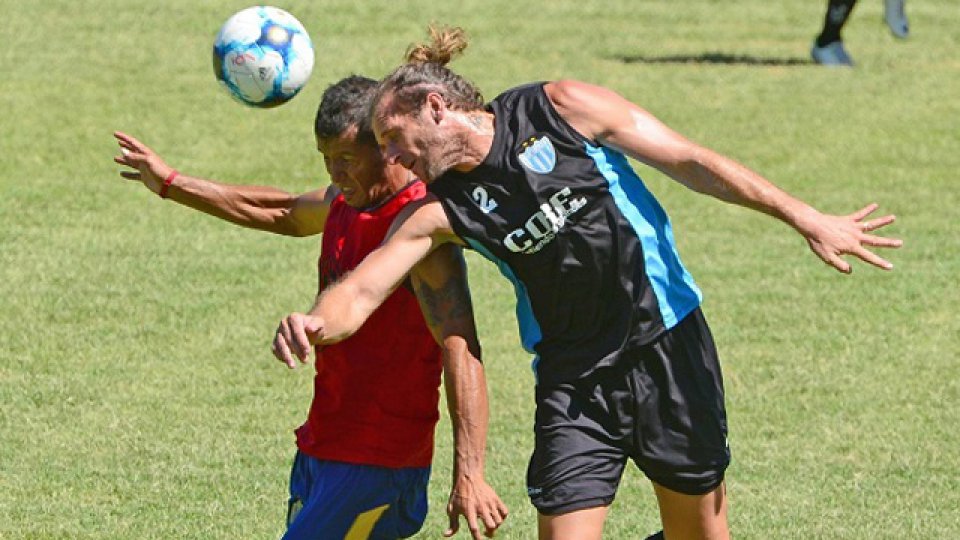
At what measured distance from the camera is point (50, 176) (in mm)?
15297

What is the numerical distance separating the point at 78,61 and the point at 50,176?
409 centimetres

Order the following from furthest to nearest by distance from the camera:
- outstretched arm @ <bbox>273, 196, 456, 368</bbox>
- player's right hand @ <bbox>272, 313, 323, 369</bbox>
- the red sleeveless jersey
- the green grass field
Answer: the green grass field, the red sleeveless jersey, outstretched arm @ <bbox>273, 196, 456, 368</bbox>, player's right hand @ <bbox>272, 313, 323, 369</bbox>

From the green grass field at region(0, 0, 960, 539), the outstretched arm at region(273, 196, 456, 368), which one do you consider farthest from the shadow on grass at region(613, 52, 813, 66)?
the outstretched arm at region(273, 196, 456, 368)

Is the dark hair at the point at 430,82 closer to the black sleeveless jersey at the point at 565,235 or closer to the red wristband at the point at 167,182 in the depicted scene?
the black sleeveless jersey at the point at 565,235

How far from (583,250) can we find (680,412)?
0.64m

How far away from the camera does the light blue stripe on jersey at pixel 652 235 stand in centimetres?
609

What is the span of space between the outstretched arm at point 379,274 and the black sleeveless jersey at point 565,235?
0.08 metres

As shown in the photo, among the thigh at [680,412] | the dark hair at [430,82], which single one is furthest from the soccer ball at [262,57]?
the thigh at [680,412]

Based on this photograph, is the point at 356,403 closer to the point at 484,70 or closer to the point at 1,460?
the point at 1,460

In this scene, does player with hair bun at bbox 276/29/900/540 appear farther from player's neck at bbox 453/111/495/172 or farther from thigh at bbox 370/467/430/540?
thigh at bbox 370/467/430/540

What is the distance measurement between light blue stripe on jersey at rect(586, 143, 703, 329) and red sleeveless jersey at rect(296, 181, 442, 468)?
66cm

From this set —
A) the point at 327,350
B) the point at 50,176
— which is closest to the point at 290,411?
the point at 327,350

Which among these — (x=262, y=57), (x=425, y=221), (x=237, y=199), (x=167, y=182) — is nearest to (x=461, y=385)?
(x=425, y=221)

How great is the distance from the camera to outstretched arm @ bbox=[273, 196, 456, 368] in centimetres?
564
